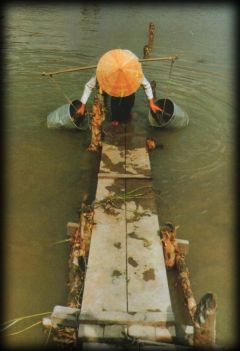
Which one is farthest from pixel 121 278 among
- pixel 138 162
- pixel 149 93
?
pixel 149 93

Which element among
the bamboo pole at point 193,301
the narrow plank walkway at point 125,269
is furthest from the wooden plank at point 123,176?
the bamboo pole at point 193,301

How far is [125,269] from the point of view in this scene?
5031 millimetres

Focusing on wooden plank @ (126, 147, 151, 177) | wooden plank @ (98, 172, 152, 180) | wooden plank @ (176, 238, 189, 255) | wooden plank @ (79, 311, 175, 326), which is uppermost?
wooden plank @ (126, 147, 151, 177)

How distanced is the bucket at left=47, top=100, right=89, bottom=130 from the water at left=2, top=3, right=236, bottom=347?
0.25m

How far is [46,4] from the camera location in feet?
75.8

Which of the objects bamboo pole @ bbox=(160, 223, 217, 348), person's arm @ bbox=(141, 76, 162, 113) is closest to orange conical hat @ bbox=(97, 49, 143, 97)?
person's arm @ bbox=(141, 76, 162, 113)

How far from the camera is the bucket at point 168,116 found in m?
9.93

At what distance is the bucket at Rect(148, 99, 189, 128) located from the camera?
9.93 metres

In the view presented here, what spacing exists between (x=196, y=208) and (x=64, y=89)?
7007mm

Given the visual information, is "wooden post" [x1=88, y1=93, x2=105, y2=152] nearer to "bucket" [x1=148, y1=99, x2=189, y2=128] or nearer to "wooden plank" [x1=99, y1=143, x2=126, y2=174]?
"wooden plank" [x1=99, y1=143, x2=126, y2=174]

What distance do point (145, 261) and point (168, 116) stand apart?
5.95 metres

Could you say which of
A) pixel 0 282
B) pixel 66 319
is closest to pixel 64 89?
pixel 0 282

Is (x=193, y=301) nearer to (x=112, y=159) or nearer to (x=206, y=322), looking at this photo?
(x=206, y=322)

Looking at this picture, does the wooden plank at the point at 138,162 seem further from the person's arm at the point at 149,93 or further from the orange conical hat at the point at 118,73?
the person's arm at the point at 149,93
